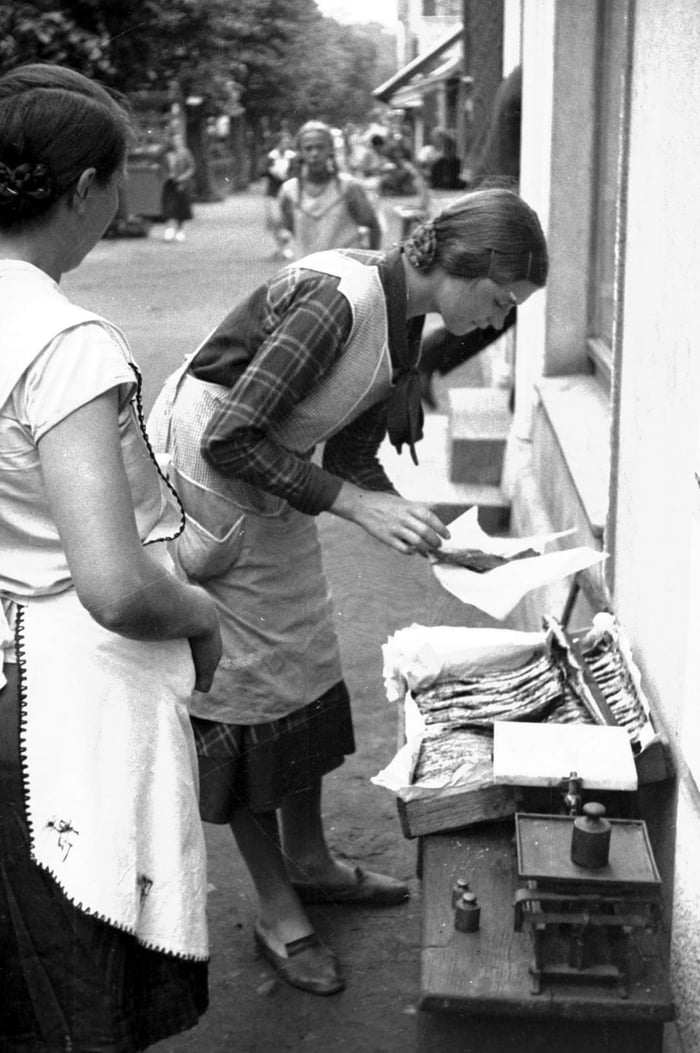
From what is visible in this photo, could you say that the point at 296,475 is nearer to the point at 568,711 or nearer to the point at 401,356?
the point at 401,356

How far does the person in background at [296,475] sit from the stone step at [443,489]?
2.73 m

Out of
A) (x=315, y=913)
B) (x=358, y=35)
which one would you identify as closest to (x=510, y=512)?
(x=358, y=35)

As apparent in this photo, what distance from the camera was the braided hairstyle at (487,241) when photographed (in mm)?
2523

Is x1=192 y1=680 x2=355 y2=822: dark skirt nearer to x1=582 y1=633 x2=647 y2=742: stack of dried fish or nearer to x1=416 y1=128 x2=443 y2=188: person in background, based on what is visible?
x1=582 y1=633 x2=647 y2=742: stack of dried fish

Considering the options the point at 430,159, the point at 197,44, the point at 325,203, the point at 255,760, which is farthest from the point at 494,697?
the point at 430,159

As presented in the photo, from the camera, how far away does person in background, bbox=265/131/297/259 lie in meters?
7.88

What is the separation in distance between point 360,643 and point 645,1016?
287 cm

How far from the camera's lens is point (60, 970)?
6.03ft

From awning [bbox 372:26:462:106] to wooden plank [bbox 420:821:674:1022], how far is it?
9.12m

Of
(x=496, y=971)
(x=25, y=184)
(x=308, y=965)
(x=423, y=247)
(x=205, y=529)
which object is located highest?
(x=25, y=184)

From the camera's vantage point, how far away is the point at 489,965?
220 cm

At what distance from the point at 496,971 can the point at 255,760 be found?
851 millimetres

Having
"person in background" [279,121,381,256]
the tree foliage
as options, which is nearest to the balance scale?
the tree foliage

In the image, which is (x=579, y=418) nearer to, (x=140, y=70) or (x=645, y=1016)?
(x=140, y=70)
